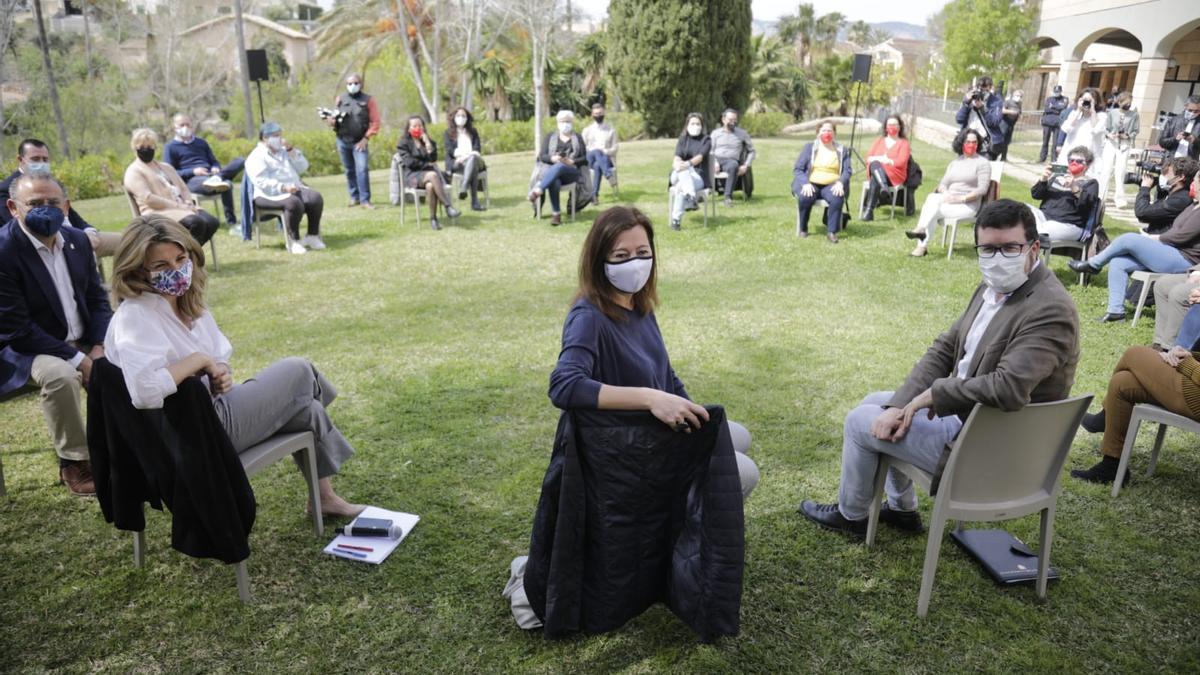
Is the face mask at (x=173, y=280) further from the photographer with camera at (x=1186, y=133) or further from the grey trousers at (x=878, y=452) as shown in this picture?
the photographer with camera at (x=1186, y=133)

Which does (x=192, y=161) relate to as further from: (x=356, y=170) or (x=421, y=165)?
(x=421, y=165)

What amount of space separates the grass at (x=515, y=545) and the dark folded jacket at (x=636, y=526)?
0.81ft

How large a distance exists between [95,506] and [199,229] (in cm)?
465

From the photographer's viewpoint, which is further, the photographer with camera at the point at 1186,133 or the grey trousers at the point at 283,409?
the photographer with camera at the point at 1186,133

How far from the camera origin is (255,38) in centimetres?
4866

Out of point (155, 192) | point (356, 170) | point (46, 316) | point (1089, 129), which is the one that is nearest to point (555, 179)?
point (356, 170)

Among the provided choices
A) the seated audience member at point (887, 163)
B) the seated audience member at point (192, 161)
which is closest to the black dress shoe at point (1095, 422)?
the seated audience member at point (887, 163)

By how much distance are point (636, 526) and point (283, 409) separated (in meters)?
1.61

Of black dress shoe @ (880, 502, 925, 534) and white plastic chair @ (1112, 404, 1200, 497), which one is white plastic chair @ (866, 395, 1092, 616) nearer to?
black dress shoe @ (880, 502, 925, 534)

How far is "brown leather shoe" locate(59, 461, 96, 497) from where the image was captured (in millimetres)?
3883

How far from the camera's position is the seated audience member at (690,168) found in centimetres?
1027

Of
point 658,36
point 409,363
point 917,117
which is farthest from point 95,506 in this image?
point 917,117

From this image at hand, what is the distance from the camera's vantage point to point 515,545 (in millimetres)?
3436

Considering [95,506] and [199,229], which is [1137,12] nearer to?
[199,229]
